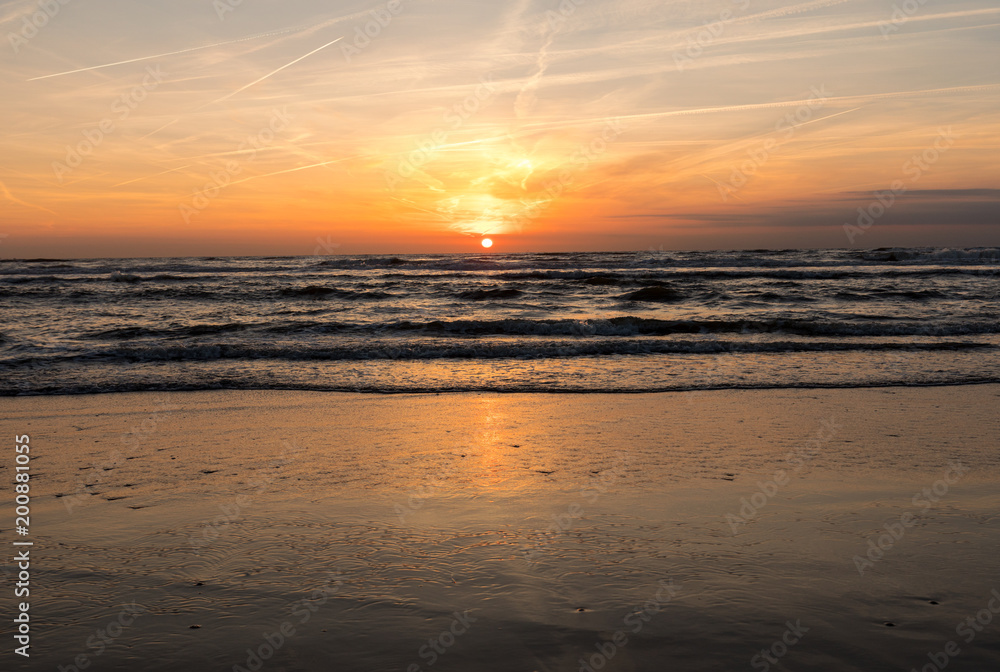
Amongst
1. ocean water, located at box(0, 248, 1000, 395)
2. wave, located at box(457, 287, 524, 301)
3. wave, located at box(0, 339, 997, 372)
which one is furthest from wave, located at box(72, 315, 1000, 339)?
wave, located at box(457, 287, 524, 301)

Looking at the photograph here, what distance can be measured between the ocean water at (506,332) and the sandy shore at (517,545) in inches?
137

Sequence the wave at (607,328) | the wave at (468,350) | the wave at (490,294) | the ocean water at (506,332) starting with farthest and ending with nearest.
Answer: the wave at (490,294) → the wave at (607,328) → the wave at (468,350) → the ocean water at (506,332)

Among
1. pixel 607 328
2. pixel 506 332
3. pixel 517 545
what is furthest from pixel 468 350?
pixel 517 545

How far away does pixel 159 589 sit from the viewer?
359 cm

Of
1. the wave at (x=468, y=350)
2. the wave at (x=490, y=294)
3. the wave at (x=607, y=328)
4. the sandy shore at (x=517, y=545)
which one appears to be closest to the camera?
the sandy shore at (x=517, y=545)

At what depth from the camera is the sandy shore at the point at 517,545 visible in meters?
3.05

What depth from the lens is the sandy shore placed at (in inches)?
120

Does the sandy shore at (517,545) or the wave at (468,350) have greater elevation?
the wave at (468,350)

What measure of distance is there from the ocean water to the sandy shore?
11.4 ft

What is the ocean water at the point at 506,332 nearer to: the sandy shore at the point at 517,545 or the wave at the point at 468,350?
the wave at the point at 468,350

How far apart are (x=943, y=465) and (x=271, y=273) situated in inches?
1672

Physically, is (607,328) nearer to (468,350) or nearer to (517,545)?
(468,350)

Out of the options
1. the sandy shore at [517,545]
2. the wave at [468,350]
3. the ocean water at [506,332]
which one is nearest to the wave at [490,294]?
the ocean water at [506,332]

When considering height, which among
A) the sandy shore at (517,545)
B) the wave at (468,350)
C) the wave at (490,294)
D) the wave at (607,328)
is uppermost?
the wave at (490,294)
